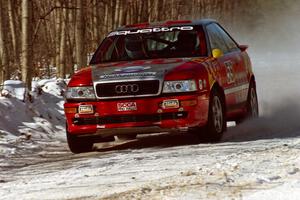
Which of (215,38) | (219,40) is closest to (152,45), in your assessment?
(215,38)

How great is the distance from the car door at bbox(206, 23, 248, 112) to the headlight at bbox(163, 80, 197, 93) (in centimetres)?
98

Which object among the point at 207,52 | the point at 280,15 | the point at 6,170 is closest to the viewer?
the point at 6,170

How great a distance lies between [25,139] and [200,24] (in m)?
2.92

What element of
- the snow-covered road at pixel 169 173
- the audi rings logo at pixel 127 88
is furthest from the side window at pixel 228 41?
the audi rings logo at pixel 127 88

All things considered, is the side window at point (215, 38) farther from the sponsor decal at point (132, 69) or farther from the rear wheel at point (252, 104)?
the sponsor decal at point (132, 69)

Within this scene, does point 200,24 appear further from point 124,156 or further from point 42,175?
point 42,175

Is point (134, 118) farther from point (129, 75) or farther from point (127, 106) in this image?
point (129, 75)

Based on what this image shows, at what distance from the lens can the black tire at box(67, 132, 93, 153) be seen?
394 inches

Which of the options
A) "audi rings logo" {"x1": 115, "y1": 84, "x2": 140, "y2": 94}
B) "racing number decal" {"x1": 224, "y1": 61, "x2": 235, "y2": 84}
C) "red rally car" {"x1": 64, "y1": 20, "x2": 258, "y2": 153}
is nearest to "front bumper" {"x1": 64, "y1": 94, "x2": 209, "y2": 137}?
"red rally car" {"x1": 64, "y1": 20, "x2": 258, "y2": 153}

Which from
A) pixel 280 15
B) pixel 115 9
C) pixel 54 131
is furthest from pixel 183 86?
pixel 280 15

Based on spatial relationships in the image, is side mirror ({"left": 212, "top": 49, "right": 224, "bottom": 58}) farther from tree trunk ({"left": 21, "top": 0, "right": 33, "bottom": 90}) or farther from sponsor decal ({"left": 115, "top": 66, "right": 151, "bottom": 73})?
tree trunk ({"left": 21, "top": 0, "right": 33, "bottom": 90})

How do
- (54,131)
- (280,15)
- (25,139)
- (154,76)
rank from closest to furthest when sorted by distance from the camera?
(154,76), (25,139), (54,131), (280,15)

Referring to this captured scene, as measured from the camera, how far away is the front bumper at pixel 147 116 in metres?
9.40

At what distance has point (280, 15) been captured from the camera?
10312cm
